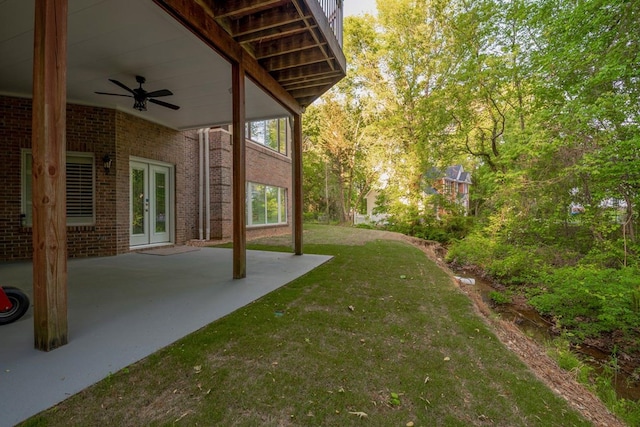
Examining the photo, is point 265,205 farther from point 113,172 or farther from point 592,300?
point 592,300

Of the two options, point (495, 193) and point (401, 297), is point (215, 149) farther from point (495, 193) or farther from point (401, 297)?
point (495, 193)

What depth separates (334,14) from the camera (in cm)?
516

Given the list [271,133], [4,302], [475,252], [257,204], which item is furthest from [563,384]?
[271,133]

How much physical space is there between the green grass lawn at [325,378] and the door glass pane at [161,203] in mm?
5721

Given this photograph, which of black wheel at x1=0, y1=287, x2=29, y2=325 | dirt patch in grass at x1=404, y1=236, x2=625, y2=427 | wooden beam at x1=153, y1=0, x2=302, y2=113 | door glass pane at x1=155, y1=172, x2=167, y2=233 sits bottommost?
dirt patch in grass at x1=404, y1=236, x2=625, y2=427

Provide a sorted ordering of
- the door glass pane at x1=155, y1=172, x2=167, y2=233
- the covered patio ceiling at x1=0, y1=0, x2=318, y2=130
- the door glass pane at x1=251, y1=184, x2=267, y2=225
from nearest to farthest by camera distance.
A: the covered patio ceiling at x1=0, y1=0, x2=318, y2=130 → the door glass pane at x1=155, y1=172, x2=167, y2=233 → the door glass pane at x1=251, y1=184, x2=267, y2=225

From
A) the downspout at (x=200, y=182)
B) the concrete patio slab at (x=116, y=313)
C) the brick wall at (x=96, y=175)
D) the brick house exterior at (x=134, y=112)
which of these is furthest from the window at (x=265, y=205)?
the concrete patio slab at (x=116, y=313)

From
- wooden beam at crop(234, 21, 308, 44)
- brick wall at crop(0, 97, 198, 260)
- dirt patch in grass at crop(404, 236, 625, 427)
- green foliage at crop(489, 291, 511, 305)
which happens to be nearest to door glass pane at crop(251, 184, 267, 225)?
brick wall at crop(0, 97, 198, 260)

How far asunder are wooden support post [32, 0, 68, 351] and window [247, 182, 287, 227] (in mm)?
7755

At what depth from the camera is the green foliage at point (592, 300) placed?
4.66 meters

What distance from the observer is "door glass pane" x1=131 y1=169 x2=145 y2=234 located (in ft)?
23.4

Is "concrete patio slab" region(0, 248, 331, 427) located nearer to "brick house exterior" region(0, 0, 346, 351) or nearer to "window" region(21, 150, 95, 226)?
"brick house exterior" region(0, 0, 346, 351)

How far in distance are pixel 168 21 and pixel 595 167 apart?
296 inches

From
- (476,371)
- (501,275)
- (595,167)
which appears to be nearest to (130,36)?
(476,371)
